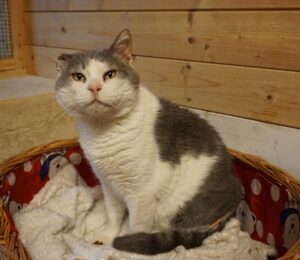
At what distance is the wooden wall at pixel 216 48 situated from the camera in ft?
4.22

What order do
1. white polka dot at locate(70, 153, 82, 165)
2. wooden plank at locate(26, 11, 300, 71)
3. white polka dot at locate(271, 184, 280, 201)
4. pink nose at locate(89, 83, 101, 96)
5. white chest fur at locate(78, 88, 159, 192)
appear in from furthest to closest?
white polka dot at locate(70, 153, 82, 165)
wooden plank at locate(26, 11, 300, 71)
white polka dot at locate(271, 184, 280, 201)
white chest fur at locate(78, 88, 159, 192)
pink nose at locate(89, 83, 101, 96)

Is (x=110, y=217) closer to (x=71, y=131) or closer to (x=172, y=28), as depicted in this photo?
(x=71, y=131)

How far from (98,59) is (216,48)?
2.06 feet

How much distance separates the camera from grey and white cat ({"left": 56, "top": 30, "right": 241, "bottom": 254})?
38.4 inches

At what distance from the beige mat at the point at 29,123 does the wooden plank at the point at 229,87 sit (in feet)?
1.55

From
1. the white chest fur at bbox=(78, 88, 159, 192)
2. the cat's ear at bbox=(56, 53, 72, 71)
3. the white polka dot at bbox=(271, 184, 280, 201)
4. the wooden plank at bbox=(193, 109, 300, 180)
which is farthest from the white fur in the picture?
the wooden plank at bbox=(193, 109, 300, 180)

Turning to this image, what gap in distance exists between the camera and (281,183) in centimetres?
114

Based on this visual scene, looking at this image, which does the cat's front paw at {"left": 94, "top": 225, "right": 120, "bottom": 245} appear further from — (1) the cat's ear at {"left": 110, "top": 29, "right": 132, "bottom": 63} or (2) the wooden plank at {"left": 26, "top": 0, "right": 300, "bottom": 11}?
(2) the wooden plank at {"left": 26, "top": 0, "right": 300, "bottom": 11}

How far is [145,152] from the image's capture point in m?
1.04

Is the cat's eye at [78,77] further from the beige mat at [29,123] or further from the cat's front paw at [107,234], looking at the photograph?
the beige mat at [29,123]

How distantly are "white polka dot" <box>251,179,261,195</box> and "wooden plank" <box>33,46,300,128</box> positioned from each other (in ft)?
0.82

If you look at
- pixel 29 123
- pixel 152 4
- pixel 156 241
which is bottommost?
pixel 156 241

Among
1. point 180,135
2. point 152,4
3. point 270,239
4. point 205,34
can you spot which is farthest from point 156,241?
point 152,4

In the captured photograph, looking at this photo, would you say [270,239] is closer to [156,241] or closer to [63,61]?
[156,241]
